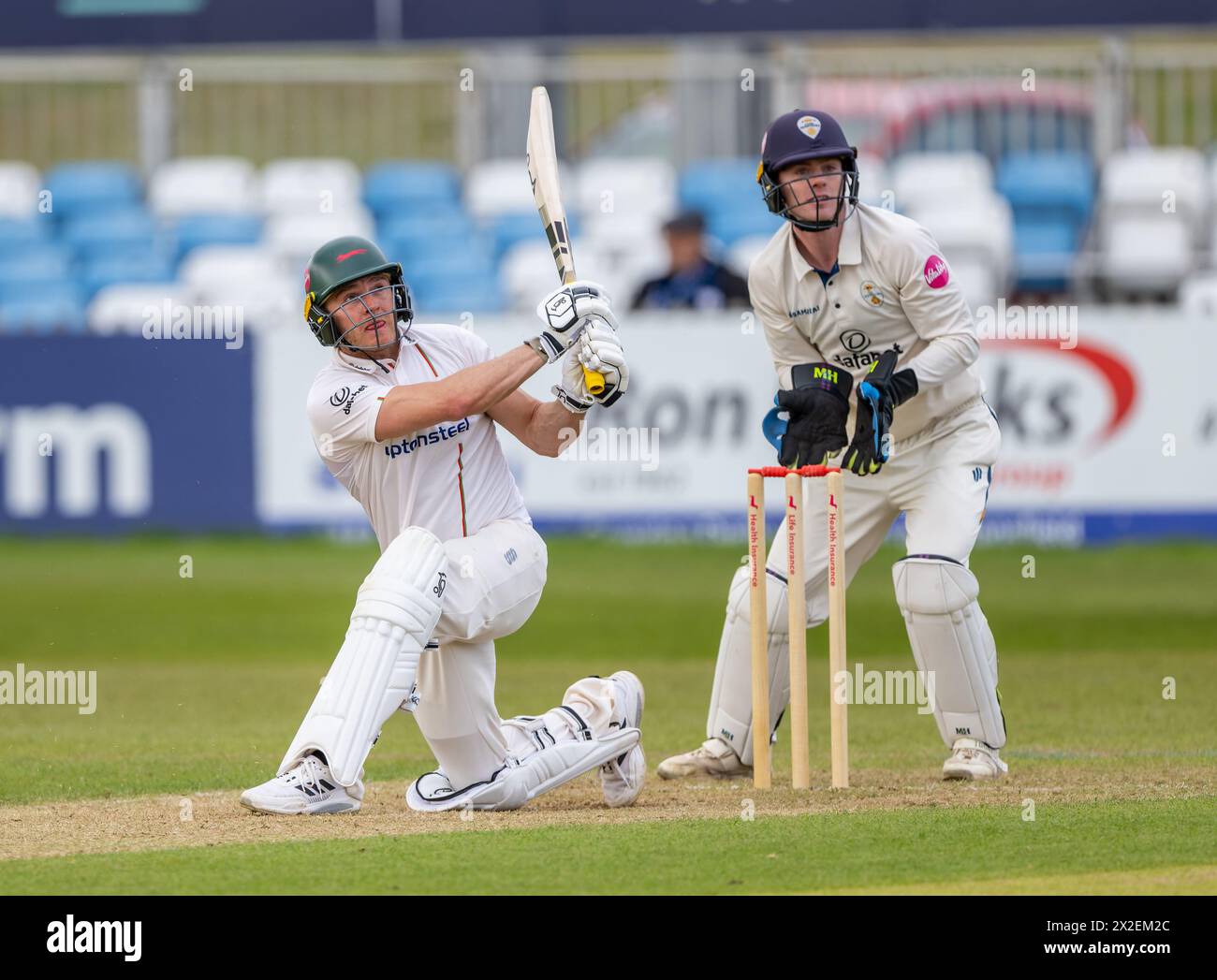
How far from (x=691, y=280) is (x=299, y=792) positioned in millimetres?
8099

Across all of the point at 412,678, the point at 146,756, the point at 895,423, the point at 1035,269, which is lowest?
the point at 146,756

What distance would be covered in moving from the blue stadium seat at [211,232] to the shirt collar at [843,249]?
36.4 feet

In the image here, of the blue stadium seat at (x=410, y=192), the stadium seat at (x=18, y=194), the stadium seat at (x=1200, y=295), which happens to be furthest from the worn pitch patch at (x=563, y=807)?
the stadium seat at (x=18, y=194)

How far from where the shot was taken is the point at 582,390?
236 inches

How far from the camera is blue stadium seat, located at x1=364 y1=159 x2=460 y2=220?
17688mm

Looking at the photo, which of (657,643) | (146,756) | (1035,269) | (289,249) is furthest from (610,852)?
(289,249)

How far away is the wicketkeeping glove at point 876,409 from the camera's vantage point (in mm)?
6477

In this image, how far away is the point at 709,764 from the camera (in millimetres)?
6910

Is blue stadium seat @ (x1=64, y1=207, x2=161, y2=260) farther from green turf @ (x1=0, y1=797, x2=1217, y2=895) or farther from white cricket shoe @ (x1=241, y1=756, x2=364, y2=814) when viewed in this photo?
green turf @ (x1=0, y1=797, x2=1217, y2=895)

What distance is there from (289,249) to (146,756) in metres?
9.77

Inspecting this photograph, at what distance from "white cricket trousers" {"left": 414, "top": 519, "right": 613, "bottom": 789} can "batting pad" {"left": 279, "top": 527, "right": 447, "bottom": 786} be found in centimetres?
20

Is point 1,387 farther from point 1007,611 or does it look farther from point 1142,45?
point 1142,45

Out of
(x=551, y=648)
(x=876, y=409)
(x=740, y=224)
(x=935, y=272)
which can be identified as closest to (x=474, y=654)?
(x=876, y=409)

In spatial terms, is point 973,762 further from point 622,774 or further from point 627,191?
point 627,191
